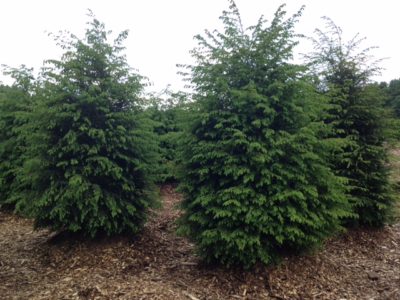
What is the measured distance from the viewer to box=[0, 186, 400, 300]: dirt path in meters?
3.86

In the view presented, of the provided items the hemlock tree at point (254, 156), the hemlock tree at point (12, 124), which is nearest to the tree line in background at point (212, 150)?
the hemlock tree at point (254, 156)

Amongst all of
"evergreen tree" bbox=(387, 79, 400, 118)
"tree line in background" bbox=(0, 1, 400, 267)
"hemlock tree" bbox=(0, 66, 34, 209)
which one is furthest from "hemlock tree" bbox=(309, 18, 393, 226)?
"evergreen tree" bbox=(387, 79, 400, 118)

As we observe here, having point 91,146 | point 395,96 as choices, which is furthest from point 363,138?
point 395,96

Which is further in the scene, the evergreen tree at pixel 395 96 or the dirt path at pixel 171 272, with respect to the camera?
the evergreen tree at pixel 395 96

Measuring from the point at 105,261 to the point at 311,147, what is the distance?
3.24 metres

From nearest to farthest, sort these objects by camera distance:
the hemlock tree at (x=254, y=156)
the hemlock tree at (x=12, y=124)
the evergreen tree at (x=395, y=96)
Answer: the hemlock tree at (x=254, y=156) → the hemlock tree at (x=12, y=124) → the evergreen tree at (x=395, y=96)

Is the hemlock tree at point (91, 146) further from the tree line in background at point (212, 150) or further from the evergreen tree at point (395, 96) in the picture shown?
the evergreen tree at point (395, 96)

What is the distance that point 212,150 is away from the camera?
4117 millimetres

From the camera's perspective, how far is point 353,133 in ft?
19.2

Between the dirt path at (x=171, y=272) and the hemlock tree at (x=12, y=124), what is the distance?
2.40 meters

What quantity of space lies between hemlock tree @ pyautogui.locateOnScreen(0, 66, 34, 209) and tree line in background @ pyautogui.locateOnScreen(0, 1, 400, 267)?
9.28 ft

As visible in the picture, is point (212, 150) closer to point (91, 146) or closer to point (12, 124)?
point (91, 146)

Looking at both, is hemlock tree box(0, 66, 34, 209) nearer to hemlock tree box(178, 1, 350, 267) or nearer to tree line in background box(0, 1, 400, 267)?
tree line in background box(0, 1, 400, 267)

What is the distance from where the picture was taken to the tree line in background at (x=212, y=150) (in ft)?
12.8
